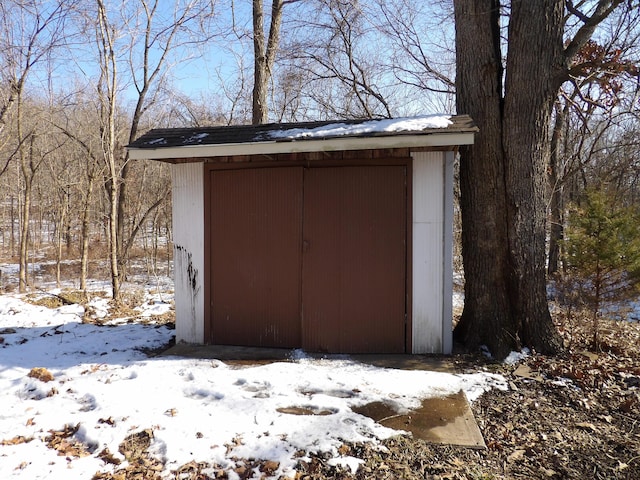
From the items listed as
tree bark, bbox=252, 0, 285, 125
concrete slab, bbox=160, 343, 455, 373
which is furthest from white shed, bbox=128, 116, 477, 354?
tree bark, bbox=252, 0, 285, 125

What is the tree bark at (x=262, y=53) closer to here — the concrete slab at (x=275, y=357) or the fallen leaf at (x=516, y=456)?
the concrete slab at (x=275, y=357)

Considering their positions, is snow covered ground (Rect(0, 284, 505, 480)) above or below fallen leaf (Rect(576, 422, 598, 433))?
above

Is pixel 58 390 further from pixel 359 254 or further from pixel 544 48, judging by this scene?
pixel 544 48

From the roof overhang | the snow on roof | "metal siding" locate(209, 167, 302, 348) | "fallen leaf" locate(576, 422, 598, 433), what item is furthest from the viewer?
"metal siding" locate(209, 167, 302, 348)

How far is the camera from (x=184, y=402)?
330cm

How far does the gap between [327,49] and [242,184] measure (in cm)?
806

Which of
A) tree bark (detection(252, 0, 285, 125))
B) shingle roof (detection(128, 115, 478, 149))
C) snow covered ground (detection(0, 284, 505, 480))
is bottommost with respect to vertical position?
snow covered ground (detection(0, 284, 505, 480))

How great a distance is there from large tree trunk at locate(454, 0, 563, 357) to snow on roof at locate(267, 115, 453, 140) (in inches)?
29.6

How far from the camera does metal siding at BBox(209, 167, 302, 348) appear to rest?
4773 mm

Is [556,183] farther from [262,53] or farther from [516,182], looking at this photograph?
[262,53]

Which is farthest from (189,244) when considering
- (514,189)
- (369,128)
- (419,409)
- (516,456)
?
(516,456)

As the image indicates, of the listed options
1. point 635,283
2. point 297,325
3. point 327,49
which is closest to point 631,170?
point 327,49

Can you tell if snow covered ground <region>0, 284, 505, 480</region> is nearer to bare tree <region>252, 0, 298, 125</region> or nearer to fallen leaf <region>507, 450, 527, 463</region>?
fallen leaf <region>507, 450, 527, 463</region>

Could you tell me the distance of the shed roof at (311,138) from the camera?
13.5ft
